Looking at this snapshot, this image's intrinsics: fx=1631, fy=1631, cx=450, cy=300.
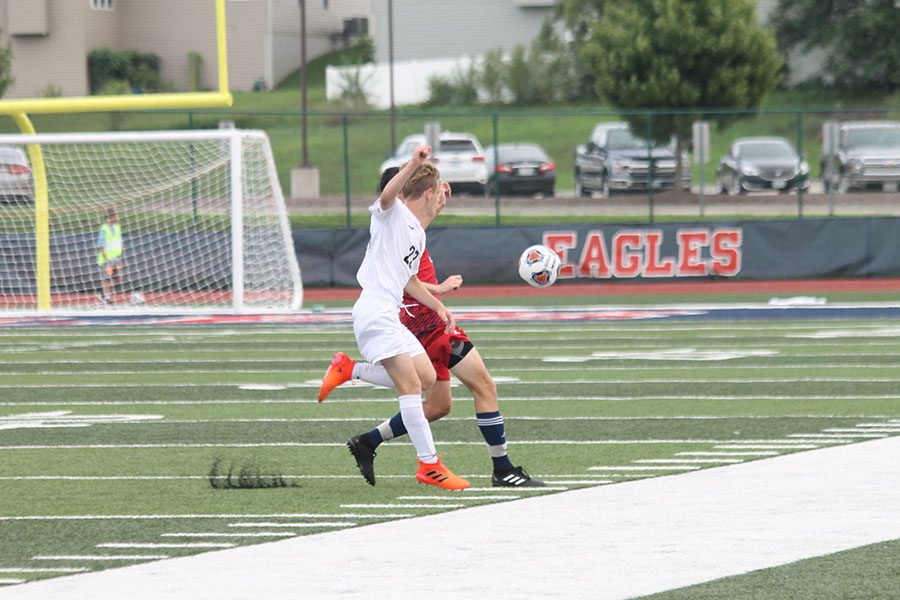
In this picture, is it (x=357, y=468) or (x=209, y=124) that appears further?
(x=209, y=124)

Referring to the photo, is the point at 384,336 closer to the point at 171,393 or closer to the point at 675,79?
the point at 171,393

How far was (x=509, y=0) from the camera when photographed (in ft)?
228

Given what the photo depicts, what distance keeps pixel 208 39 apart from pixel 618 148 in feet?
67.5

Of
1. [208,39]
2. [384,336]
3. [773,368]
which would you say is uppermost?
[208,39]

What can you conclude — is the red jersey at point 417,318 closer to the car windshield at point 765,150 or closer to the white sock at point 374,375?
the white sock at point 374,375

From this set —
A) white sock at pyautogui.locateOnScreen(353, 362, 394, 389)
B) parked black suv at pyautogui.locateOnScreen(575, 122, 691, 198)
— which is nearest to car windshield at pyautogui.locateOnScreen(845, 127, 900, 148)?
parked black suv at pyautogui.locateOnScreen(575, 122, 691, 198)

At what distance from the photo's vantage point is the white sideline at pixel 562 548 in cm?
623

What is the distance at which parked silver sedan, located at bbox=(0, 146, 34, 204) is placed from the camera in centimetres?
2431

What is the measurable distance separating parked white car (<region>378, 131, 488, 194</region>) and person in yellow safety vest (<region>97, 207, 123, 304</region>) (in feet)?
25.5

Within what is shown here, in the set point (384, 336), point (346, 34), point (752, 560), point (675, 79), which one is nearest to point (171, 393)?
point (384, 336)

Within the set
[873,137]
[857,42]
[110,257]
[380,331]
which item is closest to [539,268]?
[380,331]

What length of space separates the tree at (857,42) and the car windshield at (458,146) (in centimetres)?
2300

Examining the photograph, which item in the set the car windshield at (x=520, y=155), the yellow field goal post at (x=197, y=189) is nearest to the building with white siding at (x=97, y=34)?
the yellow field goal post at (x=197, y=189)

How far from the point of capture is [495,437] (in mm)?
8539
